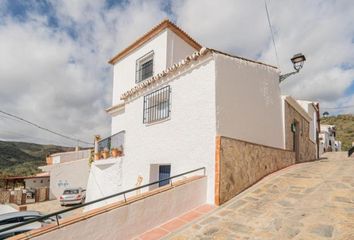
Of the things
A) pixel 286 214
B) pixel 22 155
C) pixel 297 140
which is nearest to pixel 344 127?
pixel 297 140

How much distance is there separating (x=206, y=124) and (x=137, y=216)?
9.66ft

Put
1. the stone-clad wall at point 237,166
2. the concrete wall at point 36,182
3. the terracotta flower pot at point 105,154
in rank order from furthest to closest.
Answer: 1. the concrete wall at point 36,182
2. the terracotta flower pot at point 105,154
3. the stone-clad wall at point 237,166

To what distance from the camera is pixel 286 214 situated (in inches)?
207

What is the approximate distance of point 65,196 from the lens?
767 inches

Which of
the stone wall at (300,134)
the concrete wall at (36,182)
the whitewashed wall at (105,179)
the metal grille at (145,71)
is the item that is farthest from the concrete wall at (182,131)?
the concrete wall at (36,182)

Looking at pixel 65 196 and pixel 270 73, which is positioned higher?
pixel 270 73

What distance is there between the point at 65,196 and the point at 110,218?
16400 mm

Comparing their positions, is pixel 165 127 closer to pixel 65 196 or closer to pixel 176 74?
pixel 176 74

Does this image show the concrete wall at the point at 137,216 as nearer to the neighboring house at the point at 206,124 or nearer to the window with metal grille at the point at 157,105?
the neighboring house at the point at 206,124

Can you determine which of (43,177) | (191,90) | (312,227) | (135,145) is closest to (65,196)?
(43,177)

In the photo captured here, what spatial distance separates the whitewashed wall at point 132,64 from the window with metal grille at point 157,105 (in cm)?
343

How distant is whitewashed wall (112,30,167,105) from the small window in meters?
0.24

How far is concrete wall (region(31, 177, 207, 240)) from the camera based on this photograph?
15.4 feet

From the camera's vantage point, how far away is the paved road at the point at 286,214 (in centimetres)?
455
